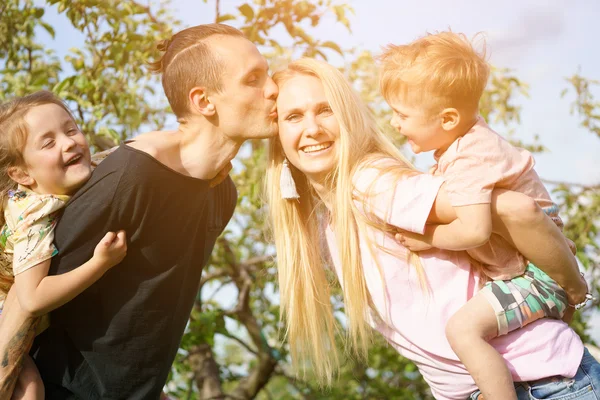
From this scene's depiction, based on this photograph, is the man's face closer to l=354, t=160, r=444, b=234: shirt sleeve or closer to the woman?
the woman

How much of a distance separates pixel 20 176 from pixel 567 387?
169cm

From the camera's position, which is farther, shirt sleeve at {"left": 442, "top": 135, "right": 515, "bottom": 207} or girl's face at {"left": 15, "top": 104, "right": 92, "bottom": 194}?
girl's face at {"left": 15, "top": 104, "right": 92, "bottom": 194}

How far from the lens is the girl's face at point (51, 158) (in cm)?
216

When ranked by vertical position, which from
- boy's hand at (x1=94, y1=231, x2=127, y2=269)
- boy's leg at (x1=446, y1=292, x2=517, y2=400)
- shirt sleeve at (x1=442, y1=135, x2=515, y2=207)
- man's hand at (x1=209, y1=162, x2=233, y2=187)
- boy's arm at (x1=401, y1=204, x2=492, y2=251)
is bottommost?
boy's leg at (x1=446, y1=292, x2=517, y2=400)

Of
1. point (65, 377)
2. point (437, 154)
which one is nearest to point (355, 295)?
point (437, 154)

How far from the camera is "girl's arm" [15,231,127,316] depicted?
2.10 metres

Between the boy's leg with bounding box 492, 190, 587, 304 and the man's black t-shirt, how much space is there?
951 millimetres

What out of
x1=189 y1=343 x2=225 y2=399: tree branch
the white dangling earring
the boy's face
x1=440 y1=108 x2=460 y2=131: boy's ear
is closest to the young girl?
the white dangling earring

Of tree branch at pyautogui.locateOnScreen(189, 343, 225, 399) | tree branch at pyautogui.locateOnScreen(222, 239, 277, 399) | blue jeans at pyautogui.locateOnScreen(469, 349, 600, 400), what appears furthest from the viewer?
tree branch at pyautogui.locateOnScreen(189, 343, 225, 399)

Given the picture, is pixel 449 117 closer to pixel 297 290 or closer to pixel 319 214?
pixel 319 214

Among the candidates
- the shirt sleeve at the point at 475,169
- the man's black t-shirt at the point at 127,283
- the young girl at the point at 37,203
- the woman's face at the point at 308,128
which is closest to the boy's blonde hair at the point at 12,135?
the young girl at the point at 37,203

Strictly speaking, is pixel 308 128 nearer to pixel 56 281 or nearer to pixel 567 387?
pixel 56 281

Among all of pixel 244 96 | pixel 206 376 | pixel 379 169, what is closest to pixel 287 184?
pixel 244 96

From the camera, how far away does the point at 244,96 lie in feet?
7.76
